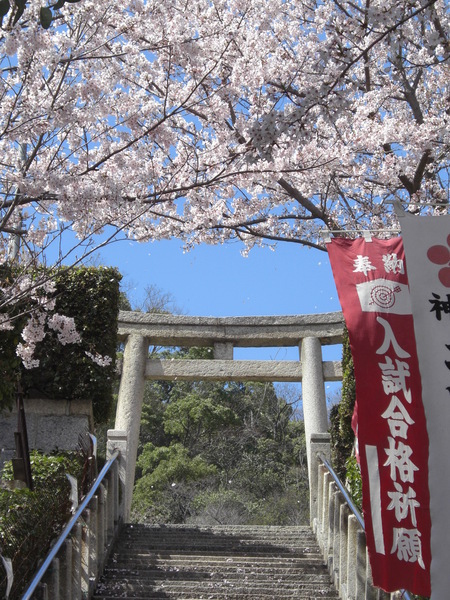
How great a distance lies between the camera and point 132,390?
39.1 ft

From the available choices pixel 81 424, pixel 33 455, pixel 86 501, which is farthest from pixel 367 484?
pixel 81 424

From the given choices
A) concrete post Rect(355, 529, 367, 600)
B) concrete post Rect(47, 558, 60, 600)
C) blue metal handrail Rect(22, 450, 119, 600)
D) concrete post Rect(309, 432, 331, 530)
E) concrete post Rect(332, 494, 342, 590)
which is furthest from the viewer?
concrete post Rect(309, 432, 331, 530)

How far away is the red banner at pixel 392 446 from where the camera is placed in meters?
4.14

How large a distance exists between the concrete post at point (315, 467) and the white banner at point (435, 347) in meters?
4.73

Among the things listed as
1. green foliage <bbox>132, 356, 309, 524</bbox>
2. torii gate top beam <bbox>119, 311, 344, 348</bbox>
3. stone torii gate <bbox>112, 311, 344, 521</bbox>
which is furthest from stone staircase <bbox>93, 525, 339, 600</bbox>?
green foliage <bbox>132, 356, 309, 524</bbox>

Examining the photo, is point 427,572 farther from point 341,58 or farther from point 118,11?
point 118,11

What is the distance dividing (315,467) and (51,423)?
372 centimetres

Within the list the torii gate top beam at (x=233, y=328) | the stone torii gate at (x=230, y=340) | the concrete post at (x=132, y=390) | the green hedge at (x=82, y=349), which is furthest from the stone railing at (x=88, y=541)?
the torii gate top beam at (x=233, y=328)

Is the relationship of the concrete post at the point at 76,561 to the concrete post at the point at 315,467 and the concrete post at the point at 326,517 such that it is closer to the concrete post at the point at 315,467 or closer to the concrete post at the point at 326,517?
the concrete post at the point at 326,517

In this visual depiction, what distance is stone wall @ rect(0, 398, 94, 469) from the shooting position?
32.0 feet

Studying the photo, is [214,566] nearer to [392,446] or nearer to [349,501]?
[349,501]

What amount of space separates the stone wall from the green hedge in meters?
0.13

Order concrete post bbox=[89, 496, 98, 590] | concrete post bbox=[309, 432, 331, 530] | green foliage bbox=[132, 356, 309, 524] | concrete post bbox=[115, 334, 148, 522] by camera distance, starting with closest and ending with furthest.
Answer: concrete post bbox=[89, 496, 98, 590] → concrete post bbox=[309, 432, 331, 530] → concrete post bbox=[115, 334, 148, 522] → green foliage bbox=[132, 356, 309, 524]

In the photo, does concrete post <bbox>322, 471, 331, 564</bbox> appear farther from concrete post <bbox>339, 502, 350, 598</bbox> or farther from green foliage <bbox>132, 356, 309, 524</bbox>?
green foliage <bbox>132, 356, 309, 524</bbox>
